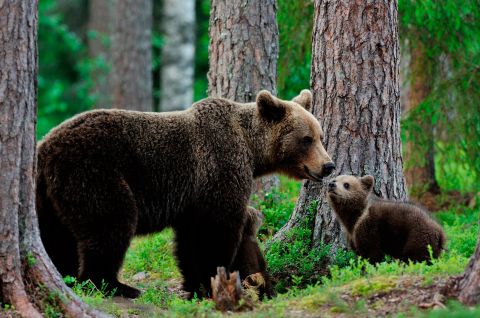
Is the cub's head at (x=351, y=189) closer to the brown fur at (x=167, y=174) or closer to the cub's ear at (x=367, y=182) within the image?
the cub's ear at (x=367, y=182)

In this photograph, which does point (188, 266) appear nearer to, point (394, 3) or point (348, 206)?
point (348, 206)

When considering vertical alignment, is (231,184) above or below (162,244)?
above

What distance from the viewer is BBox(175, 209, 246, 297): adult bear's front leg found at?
7.70m

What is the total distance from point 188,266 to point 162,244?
2115 millimetres

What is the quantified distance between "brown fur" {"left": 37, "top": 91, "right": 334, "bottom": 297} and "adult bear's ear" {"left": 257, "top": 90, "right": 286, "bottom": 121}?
0.03 ft

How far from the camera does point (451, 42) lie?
469 inches

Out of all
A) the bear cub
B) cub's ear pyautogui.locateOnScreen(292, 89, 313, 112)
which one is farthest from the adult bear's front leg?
cub's ear pyautogui.locateOnScreen(292, 89, 313, 112)

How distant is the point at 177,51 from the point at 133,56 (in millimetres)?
1469

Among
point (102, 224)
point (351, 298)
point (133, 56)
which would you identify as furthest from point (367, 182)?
point (133, 56)

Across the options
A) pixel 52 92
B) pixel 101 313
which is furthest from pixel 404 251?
pixel 52 92

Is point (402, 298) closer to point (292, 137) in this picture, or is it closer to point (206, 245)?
point (206, 245)

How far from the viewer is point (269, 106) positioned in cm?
810

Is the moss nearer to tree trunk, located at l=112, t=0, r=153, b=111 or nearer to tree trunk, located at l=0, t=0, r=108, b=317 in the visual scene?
tree trunk, located at l=0, t=0, r=108, b=317

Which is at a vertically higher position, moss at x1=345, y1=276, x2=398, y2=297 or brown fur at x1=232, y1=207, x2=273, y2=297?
moss at x1=345, y1=276, x2=398, y2=297
